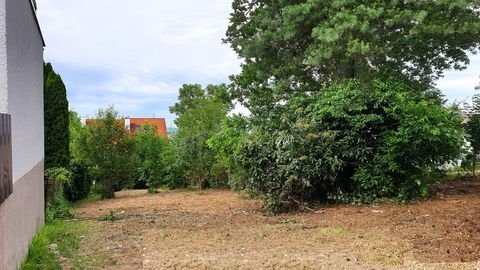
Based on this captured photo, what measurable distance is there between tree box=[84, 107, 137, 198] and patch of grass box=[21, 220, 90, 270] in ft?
25.2

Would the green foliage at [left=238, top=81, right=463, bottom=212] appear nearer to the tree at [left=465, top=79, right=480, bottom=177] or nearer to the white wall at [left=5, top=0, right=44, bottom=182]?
the tree at [left=465, top=79, right=480, bottom=177]

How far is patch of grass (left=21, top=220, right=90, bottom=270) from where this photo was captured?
552cm

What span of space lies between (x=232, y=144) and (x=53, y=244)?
6.87 m

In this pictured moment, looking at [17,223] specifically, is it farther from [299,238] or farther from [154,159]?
[154,159]

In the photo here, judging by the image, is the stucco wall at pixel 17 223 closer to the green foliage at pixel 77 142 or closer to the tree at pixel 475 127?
the green foliage at pixel 77 142

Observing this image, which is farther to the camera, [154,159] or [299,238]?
[154,159]

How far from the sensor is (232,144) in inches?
524

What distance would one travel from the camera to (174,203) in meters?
13.1

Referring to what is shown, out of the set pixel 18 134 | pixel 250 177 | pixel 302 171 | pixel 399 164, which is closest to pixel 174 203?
pixel 250 177

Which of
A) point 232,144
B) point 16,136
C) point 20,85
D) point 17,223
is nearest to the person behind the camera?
point 17,223

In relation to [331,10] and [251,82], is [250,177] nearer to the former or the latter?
[331,10]

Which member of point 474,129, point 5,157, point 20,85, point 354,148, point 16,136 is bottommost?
point 5,157

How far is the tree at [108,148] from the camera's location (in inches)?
664

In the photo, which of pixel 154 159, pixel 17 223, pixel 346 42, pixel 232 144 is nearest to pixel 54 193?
pixel 232 144
